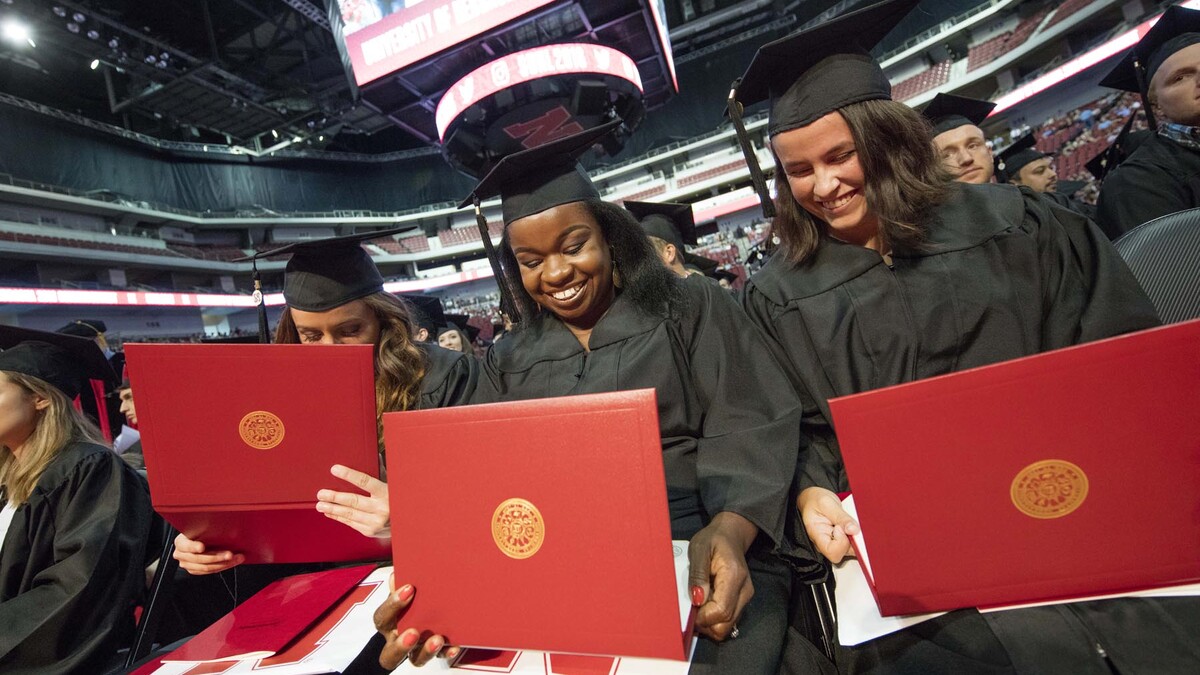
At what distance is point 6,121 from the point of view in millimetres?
20531

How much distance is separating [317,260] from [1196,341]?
254 centimetres

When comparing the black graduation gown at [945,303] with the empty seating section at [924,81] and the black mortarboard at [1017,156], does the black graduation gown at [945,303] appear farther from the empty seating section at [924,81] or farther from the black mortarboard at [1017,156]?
the empty seating section at [924,81]

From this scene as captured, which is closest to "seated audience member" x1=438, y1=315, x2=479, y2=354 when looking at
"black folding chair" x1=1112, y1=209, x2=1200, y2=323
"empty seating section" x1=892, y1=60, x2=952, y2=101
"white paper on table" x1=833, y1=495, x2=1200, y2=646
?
"white paper on table" x1=833, y1=495, x2=1200, y2=646

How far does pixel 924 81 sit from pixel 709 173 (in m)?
9.86

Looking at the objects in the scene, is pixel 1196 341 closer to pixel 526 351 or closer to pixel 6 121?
pixel 526 351

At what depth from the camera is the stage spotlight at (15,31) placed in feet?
52.1

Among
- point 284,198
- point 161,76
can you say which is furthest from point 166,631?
point 284,198

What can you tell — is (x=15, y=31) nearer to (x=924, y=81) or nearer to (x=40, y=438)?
(x=40, y=438)

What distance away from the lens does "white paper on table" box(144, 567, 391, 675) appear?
134 cm

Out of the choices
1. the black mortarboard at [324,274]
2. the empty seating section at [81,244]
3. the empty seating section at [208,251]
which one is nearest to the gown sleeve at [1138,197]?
the black mortarboard at [324,274]

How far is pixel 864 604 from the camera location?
1172mm

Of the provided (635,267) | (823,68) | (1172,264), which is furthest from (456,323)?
(1172,264)

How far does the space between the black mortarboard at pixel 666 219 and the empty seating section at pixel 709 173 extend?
2391 cm

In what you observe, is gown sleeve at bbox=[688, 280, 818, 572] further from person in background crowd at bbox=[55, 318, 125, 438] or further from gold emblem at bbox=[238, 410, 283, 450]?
person in background crowd at bbox=[55, 318, 125, 438]
